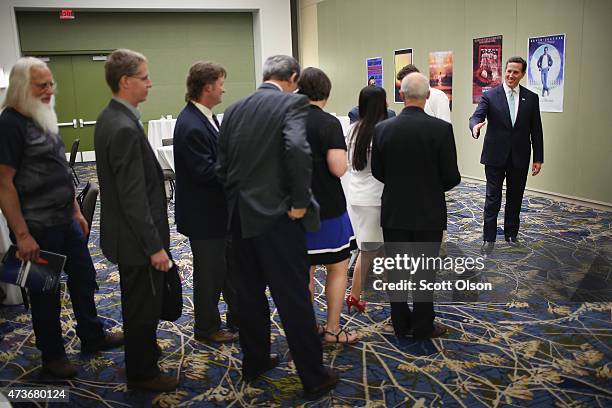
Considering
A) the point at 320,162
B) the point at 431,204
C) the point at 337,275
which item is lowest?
the point at 337,275

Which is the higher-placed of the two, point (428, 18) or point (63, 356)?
point (428, 18)

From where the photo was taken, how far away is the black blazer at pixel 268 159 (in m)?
2.65

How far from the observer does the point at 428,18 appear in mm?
9469

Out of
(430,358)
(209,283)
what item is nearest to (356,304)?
(430,358)

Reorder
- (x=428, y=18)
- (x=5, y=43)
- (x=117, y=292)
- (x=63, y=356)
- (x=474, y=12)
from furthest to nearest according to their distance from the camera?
1. (x=5, y=43)
2. (x=428, y=18)
3. (x=474, y=12)
4. (x=117, y=292)
5. (x=63, y=356)

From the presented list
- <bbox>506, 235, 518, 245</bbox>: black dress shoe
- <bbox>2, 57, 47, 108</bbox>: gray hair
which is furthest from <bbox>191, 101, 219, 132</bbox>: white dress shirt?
<bbox>506, 235, 518, 245</bbox>: black dress shoe

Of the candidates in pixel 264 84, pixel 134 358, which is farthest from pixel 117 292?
pixel 264 84

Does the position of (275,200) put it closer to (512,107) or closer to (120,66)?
(120,66)

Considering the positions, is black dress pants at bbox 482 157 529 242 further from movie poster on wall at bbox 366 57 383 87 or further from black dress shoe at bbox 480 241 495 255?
movie poster on wall at bbox 366 57 383 87

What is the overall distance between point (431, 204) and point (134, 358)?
179 cm

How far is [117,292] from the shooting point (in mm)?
4695

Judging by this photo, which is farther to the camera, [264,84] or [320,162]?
[320,162]

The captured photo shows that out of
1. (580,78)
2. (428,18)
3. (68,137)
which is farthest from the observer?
(68,137)

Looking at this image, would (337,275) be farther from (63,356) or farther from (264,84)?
(63,356)
